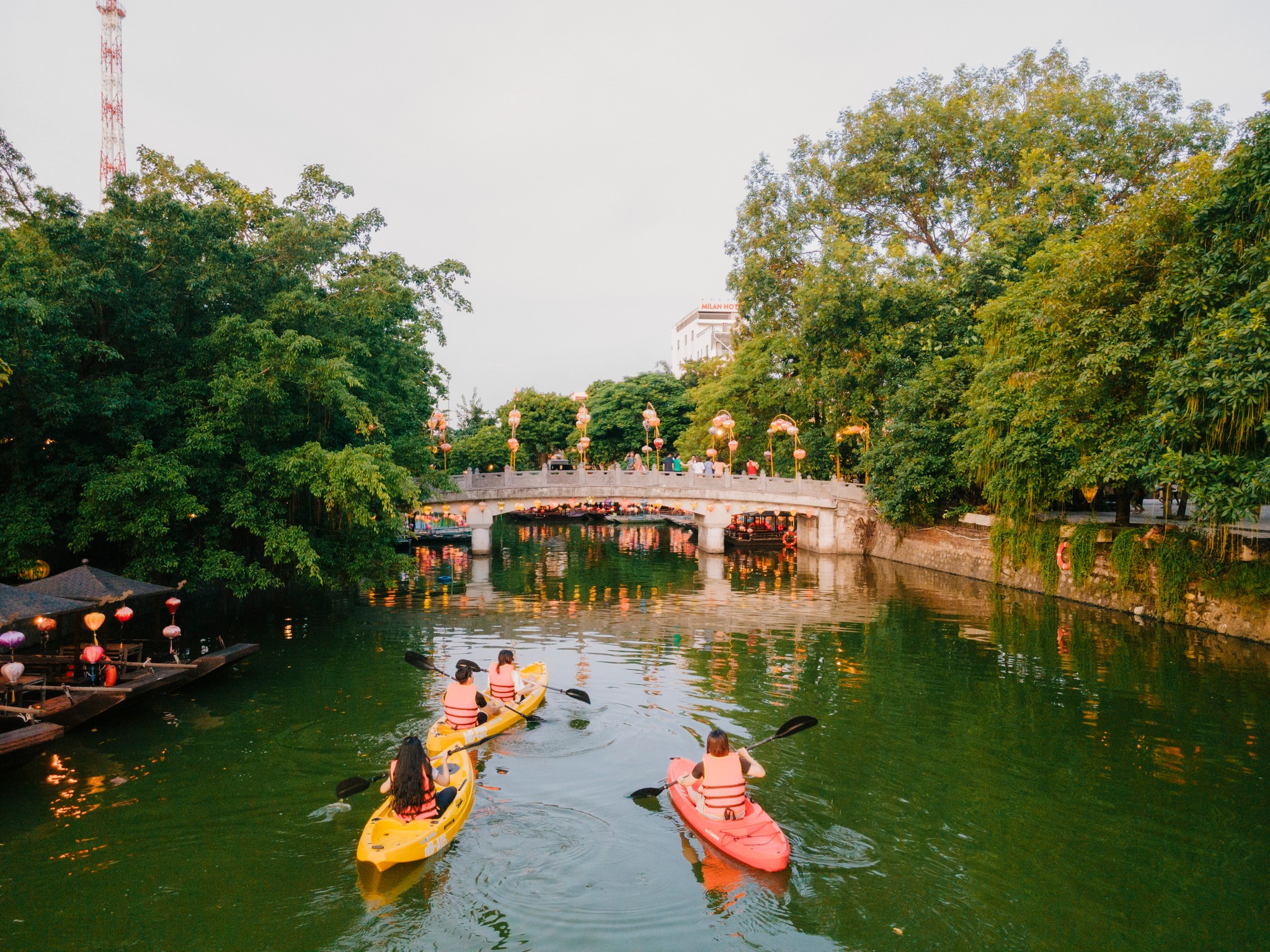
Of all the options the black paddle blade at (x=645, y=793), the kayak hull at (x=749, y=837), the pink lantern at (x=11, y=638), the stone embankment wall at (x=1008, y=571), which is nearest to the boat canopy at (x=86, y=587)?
the pink lantern at (x=11, y=638)

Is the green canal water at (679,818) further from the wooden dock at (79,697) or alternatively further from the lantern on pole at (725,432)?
the lantern on pole at (725,432)

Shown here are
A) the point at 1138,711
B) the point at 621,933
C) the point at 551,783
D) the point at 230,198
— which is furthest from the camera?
the point at 230,198

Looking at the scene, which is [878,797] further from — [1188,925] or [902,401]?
[902,401]

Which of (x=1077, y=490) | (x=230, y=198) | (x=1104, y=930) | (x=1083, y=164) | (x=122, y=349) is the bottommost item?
(x=1104, y=930)

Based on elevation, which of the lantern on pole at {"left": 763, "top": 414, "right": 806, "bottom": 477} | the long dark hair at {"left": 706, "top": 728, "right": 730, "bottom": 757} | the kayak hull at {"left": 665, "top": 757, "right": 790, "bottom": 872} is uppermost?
the lantern on pole at {"left": 763, "top": 414, "right": 806, "bottom": 477}

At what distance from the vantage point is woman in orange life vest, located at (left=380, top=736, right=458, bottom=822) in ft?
25.1

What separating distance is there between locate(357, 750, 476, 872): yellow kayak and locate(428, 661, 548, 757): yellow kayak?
2.17 meters

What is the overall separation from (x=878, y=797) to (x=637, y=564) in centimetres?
2366

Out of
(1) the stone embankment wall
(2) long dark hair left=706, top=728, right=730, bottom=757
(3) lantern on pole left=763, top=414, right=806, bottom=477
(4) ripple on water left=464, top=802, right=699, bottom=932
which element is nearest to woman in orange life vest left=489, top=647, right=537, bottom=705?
(4) ripple on water left=464, top=802, right=699, bottom=932

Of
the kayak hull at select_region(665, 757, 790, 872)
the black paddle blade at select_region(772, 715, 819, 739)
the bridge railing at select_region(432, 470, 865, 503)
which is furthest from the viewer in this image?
the bridge railing at select_region(432, 470, 865, 503)

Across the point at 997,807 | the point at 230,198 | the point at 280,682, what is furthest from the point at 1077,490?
the point at 230,198

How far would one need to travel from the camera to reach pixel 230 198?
691 inches

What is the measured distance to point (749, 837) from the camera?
25.3 feet

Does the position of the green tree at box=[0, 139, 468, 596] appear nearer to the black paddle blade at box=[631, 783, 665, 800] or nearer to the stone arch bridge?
the black paddle blade at box=[631, 783, 665, 800]
